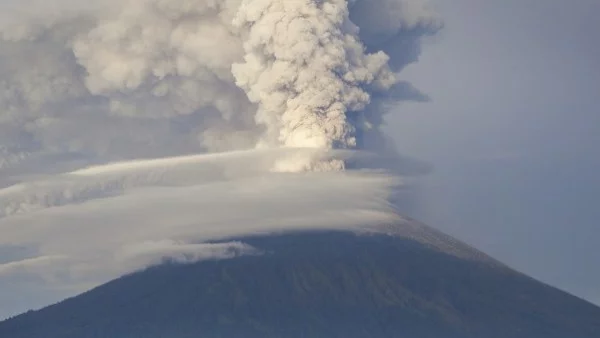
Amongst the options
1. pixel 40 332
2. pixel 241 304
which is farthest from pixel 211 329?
pixel 40 332

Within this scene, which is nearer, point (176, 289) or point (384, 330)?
point (384, 330)

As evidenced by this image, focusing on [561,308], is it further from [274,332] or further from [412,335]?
[274,332]

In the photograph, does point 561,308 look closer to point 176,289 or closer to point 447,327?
point 447,327

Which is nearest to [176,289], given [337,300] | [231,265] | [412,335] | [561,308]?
[231,265]

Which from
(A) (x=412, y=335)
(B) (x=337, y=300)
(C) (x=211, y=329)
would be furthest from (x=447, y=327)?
(C) (x=211, y=329)

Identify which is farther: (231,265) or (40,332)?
(231,265)

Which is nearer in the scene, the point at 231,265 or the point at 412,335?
the point at 412,335

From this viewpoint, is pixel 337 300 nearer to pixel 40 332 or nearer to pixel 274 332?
pixel 274 332
